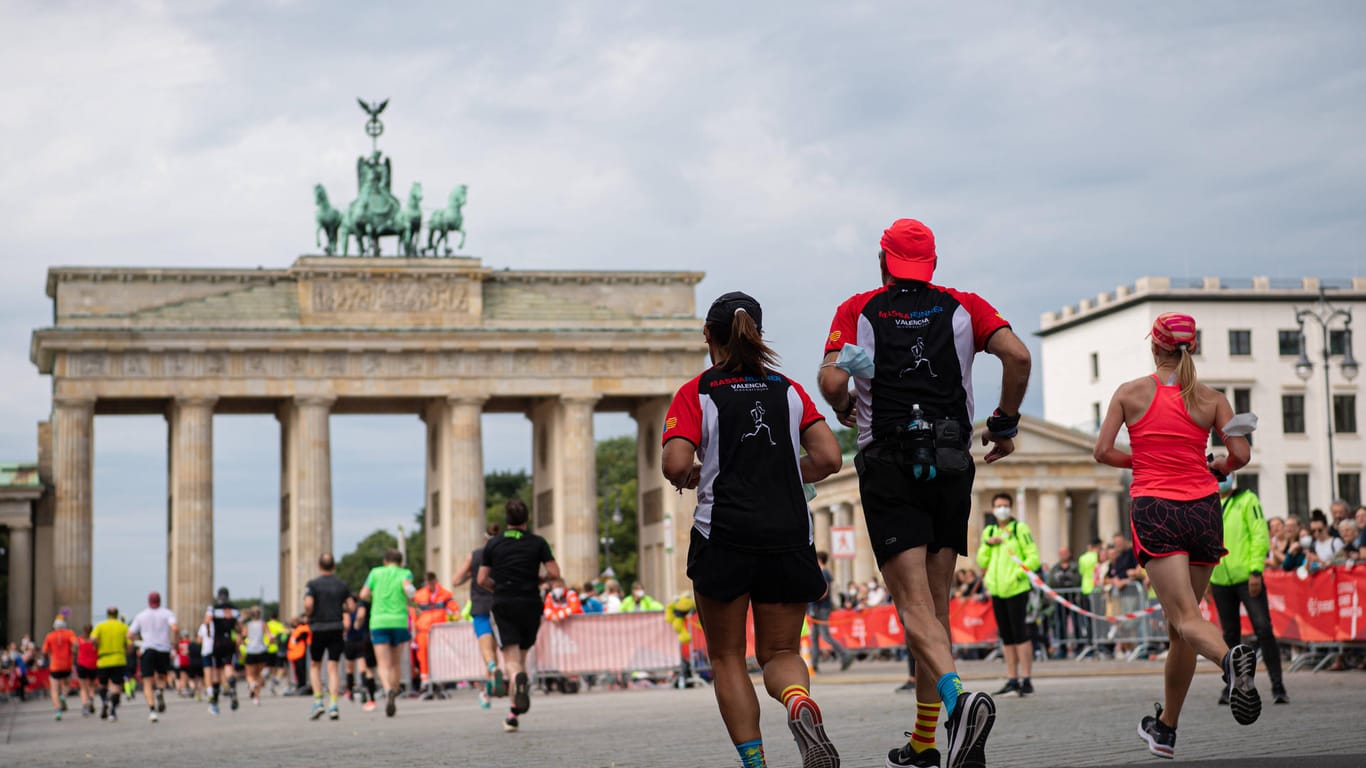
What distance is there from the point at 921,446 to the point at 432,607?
24.3 m

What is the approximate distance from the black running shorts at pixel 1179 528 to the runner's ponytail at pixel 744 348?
302 centimetres

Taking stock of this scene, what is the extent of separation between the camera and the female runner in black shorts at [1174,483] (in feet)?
34.1

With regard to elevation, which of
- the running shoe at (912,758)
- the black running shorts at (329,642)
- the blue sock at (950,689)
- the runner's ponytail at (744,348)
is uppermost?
the runner's ponytail at (744,348)

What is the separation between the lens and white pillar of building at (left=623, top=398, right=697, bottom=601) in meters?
73.6

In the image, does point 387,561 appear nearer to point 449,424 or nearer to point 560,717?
point 560,717

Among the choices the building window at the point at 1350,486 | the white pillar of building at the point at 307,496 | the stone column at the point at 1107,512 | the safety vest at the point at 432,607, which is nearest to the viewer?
the safety vest at the point at 432,607

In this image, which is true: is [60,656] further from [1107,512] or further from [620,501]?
[620,501]

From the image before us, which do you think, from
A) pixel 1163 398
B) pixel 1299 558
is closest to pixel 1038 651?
pixel 1299 558

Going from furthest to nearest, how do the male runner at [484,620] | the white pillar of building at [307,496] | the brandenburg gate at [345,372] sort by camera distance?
the white pillar of building at [307,496] < the brandenburg gate at [345,372] < the male runner at [484,620]

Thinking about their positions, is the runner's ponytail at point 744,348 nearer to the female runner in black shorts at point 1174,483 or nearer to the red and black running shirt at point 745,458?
the red and black running shirt at point 745,458

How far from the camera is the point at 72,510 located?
69.4 meters

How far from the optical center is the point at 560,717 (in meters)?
20.1

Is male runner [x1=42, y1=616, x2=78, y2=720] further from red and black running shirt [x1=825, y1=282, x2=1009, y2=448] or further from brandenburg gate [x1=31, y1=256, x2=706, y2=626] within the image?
brandenburg gate [x1=31, y1=256, x2=706, y2=626]

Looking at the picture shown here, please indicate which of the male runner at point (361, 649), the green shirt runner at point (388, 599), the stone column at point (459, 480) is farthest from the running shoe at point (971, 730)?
the stone column at point (459, 480)
